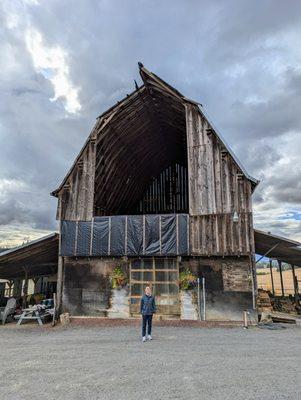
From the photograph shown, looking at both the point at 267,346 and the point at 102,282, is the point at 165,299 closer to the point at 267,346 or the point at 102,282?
the point at 102,282

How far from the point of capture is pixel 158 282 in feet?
51.5

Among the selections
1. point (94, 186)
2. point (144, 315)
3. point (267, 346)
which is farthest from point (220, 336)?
point (94, 186)

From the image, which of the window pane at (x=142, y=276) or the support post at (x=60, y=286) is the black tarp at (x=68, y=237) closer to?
the support post at (x=60, y=286)

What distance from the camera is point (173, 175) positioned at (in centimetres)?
2753

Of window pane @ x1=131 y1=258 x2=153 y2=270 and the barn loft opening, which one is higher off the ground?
the barn loft opening

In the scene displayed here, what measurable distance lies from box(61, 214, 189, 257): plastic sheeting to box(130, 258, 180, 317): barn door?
2.12 feet

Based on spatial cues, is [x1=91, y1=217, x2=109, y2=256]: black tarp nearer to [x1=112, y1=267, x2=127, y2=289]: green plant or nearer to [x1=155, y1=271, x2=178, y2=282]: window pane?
[x1=112, y1=267, x2=127, y2=289]: green plant

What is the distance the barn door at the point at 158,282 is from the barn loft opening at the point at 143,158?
15.3 ft

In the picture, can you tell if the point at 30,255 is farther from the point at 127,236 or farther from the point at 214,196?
the point at 214,196

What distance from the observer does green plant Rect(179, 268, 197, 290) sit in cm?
1516

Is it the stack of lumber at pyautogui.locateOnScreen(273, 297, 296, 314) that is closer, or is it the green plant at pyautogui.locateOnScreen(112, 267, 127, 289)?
the green plant at pyautogui.locateOnScreen(112, 267, 127, 289)

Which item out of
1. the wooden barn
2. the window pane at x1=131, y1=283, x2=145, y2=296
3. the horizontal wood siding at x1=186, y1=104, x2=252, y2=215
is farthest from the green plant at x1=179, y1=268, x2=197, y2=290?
the horizontal wood siding at x1=186, y1=104, x2=252, y2=215

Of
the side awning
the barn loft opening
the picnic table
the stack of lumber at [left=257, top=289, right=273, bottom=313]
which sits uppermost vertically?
the barn loft opening

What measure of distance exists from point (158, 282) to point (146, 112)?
33.5 ft
